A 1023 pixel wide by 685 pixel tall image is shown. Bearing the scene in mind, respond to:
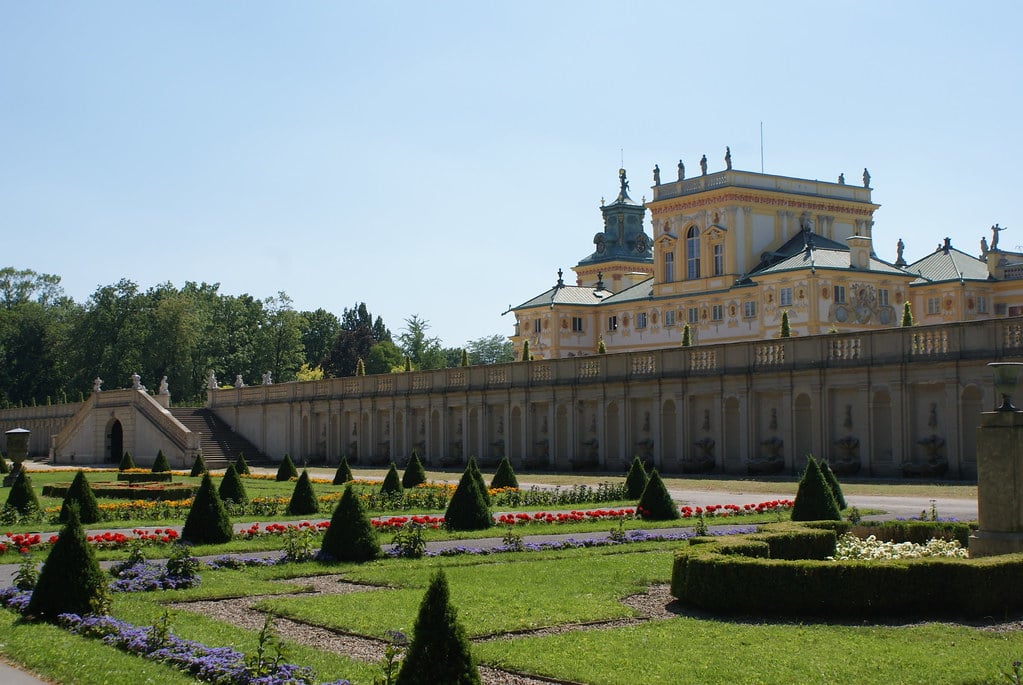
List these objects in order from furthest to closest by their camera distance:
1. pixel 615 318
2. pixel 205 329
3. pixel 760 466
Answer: pixel 205 329, pixel 615 318, pixel 760 466

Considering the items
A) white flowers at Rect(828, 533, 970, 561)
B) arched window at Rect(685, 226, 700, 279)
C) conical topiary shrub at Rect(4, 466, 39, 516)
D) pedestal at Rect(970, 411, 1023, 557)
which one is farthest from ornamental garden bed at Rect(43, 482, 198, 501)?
arched window at Rect(685, 226, 700, 279)

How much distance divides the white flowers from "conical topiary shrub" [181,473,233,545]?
11.0m

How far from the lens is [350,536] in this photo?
19.8m

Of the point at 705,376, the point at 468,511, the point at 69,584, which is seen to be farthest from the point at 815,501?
the point at 705,376

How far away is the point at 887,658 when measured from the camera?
1170 centimetres

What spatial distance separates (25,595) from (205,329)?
11213 centimetres

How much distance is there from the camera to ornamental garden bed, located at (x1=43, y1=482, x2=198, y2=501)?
1443 inches

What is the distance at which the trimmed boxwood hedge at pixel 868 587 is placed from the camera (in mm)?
13828

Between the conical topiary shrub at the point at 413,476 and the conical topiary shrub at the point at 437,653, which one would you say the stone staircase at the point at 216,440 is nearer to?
the conical topiary shrub at the point at 413,476

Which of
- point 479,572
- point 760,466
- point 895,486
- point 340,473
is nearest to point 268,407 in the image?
point 340,473

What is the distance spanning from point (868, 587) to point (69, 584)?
29.4ft

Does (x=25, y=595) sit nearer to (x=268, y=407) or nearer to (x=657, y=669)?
(x=657, y=669)

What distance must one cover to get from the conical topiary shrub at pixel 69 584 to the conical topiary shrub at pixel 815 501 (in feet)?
38.8

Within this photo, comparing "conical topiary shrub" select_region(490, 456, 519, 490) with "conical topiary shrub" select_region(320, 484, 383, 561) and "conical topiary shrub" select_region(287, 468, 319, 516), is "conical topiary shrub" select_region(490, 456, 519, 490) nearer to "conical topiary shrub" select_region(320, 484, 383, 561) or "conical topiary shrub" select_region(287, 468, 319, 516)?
"conical topiary shrub" select_region(287, 468, 319, 516)
